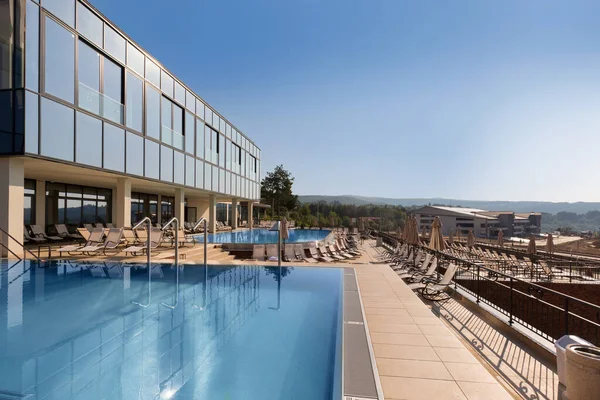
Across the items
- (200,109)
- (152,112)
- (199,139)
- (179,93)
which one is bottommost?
(199,139)

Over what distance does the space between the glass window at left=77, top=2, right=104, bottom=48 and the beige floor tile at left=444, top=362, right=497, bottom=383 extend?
1436 cm

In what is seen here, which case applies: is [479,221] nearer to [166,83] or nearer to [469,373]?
[166,83]

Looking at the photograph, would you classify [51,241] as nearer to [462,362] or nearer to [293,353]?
[293,353]

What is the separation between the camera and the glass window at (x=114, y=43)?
42.4ft

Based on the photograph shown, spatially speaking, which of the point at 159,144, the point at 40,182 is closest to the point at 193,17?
the point at 159,144

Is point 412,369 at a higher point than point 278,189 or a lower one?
lower

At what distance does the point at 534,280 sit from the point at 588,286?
205cm

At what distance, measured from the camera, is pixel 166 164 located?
1706 cm

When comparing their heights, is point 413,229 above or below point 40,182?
below

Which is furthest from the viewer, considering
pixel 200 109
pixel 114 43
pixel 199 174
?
pixel 200 109

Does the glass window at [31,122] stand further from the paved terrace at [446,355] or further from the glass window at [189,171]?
the paved terrace at [446,355]

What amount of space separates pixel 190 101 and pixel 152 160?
5.56 meters

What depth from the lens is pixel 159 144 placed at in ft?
53.9

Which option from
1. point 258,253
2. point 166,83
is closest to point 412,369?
point 258,253
